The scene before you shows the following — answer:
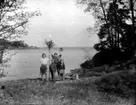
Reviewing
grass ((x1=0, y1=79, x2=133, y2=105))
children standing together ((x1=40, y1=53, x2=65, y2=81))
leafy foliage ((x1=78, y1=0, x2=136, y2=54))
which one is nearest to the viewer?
grass ((x1=0, y1=79, x2=133, y2=105))

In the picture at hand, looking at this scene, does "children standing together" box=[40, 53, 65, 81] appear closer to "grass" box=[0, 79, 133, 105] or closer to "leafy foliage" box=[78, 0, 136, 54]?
"grass" box=[0, 79, 133, 105]

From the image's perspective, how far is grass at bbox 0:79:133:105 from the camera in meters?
12.2

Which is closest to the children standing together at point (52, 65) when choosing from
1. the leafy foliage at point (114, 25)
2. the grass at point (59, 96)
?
the grass at point (59, 96)

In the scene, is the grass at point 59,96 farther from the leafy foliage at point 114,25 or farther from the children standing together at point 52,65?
the leafy foliage at point 114,25

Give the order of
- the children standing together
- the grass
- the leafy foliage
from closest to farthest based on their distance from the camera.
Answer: the grass < the children standing together < the leafy foliage

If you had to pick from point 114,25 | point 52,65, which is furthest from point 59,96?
point 114,25

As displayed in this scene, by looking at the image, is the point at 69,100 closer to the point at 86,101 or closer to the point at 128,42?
the point at 86,101

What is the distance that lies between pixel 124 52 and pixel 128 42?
1889 mm

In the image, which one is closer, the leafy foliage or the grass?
the grass

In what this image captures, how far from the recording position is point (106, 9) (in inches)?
1348

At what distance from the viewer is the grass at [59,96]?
1218cm

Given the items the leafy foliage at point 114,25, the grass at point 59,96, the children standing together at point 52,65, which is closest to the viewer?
the grass at point 59,96

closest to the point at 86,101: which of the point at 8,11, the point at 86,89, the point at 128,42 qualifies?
the point at 86,89

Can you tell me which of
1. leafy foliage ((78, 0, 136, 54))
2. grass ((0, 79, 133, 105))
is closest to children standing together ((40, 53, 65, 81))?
grass ((0, 79, 133, 105))
